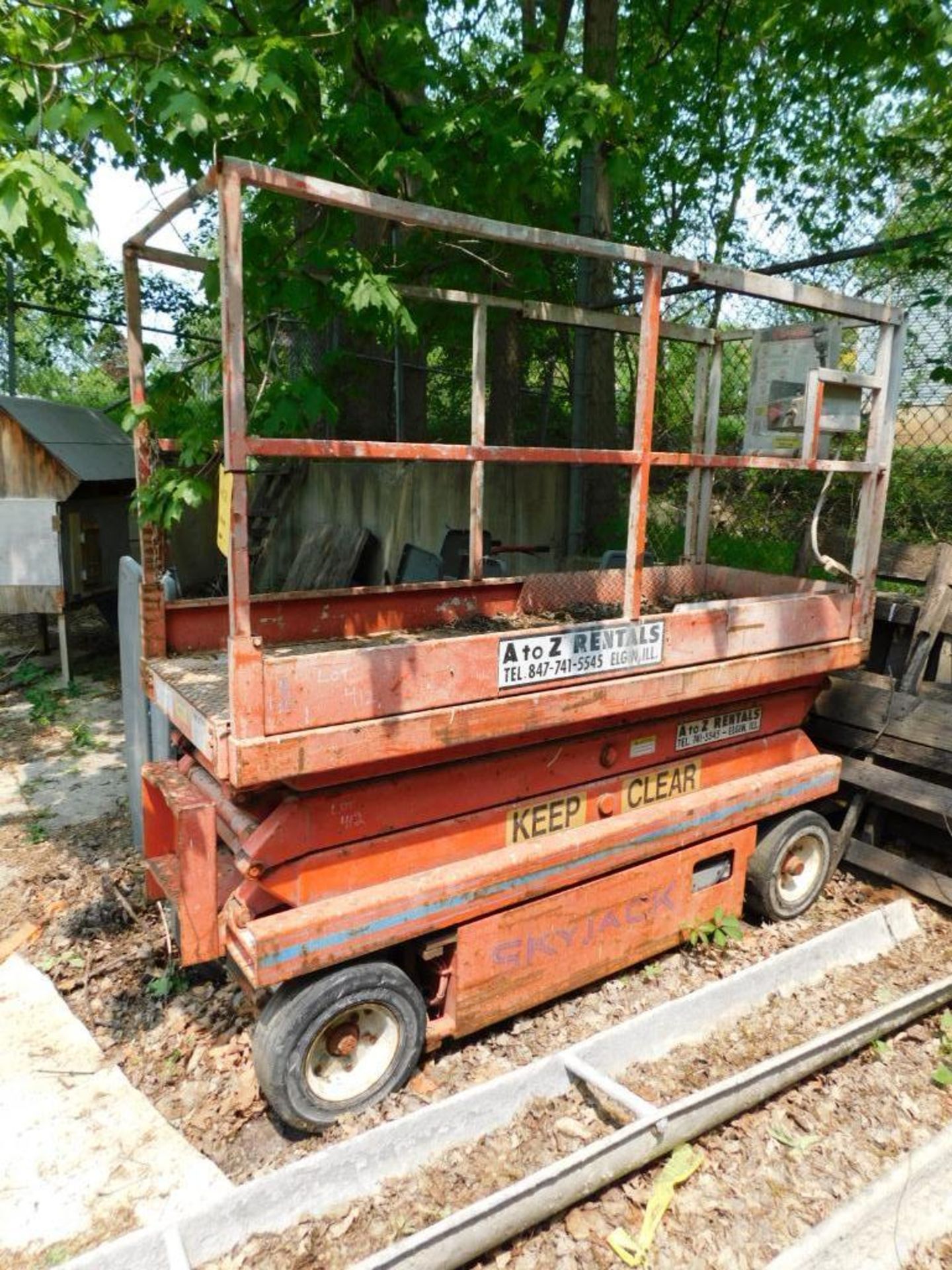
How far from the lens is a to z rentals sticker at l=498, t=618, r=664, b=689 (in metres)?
2.90

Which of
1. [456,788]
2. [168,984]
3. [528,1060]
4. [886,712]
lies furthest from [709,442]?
[168,984]

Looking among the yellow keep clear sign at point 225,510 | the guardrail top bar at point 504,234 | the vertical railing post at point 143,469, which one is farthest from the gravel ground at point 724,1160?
the guardrail top bar at point 504,234

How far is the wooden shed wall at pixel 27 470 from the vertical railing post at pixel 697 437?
5616 millimetres

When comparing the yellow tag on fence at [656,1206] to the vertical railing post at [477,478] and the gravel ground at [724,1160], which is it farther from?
the vertical railing post at [477,478]

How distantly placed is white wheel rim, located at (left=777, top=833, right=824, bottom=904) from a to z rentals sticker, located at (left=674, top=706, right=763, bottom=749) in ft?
2.29

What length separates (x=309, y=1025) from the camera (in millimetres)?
2691

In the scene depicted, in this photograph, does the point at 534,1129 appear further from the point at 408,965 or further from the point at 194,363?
the point at 194,363

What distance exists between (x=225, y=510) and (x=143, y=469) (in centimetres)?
127

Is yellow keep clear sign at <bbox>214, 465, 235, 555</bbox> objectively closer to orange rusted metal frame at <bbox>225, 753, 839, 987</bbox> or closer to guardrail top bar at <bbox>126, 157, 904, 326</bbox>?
guardrail top bar at <bbox>126, 157, 904, 326</bbox>

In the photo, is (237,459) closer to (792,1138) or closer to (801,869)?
(792,1138)

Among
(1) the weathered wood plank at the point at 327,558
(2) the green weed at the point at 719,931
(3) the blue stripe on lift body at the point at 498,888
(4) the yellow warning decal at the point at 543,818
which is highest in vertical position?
(1) the weathered wood plank at the point at 327,558

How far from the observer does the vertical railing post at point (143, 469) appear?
3398 mm

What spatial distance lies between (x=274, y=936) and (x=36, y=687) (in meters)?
6.13

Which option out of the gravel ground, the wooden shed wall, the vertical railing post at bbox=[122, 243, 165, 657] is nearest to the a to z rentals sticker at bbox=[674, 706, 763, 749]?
the gravel ground
